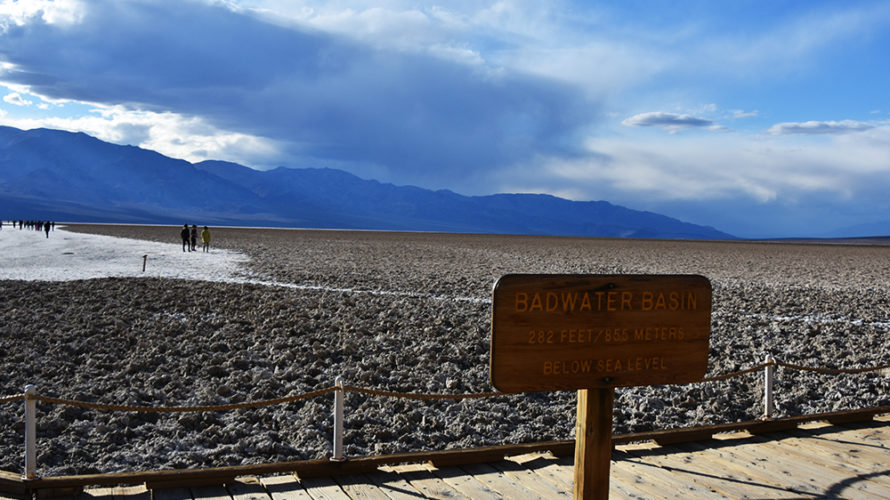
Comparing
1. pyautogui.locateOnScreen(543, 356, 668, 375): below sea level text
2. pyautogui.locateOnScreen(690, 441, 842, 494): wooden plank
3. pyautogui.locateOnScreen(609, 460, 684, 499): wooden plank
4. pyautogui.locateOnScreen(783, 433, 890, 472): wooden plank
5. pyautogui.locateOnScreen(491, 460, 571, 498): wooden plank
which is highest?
pyautogui.locateOnScreen(543, 356, 668, 375): below sea level text

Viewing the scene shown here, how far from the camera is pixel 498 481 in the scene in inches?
216

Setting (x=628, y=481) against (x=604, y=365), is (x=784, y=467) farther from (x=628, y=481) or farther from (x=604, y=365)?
(x=604, y=365)

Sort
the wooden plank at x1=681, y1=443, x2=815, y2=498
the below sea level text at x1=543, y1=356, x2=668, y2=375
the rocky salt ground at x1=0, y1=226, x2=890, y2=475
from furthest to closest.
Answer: the rocky salt ground at x1=0, y1=226, x2=890, y2=475 → the wooden plank at x1=681, y1=443, x2=815, y2=498 → the below sea level text at x1=543, y1=356, x2=668, y2=375

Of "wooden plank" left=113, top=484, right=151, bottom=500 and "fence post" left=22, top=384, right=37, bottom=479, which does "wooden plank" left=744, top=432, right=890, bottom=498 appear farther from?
"fence post" left=22, top=384, right=37, bottom=479

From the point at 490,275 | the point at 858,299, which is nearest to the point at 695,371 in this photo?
the point at 858,299

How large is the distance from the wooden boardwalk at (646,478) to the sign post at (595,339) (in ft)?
4.34

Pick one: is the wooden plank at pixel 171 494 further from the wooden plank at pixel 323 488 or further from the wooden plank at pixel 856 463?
the wooden plank at pixel 856 463

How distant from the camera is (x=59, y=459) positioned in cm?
785

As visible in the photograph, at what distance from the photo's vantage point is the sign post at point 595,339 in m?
3.79

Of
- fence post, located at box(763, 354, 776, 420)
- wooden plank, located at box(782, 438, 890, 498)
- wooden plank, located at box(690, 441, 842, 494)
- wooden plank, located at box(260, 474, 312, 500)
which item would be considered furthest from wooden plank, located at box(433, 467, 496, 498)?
fence post, located at box(763, 354, 776, 420)

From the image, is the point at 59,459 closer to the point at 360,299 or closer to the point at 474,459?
the point at 474,459

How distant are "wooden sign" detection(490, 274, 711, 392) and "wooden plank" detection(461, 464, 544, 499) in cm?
163

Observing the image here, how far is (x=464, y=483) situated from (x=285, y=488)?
138 cm

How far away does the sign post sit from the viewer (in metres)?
3.79
